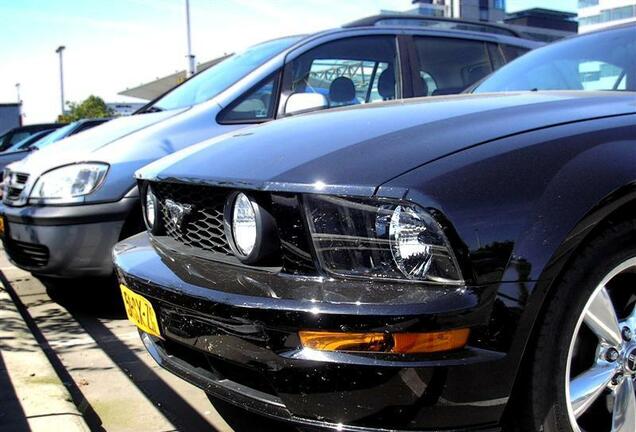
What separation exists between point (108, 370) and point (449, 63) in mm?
3536

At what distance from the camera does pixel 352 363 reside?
165 cm

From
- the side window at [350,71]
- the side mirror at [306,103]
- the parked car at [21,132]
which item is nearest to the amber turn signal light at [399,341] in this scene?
the side mirror at [306,103]

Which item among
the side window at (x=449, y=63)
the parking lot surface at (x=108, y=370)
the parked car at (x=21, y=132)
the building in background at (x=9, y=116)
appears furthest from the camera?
the building in background at (x=9, y=116)

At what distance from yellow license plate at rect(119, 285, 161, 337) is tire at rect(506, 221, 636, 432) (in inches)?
49.3

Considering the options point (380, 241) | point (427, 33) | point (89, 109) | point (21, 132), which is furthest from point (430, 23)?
point (89, 109)

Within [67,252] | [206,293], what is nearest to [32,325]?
[67,252]

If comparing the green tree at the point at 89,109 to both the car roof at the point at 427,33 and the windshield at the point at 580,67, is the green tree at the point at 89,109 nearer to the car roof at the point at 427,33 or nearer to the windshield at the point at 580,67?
the car roof at the point at 427,33

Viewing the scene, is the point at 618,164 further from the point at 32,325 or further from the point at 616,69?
the point at 32,325

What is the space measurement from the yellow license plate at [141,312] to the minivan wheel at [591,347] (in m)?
1.28

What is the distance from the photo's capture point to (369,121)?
235 centimetres

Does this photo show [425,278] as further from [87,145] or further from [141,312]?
[87,145]

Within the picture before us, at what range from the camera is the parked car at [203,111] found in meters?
3.79

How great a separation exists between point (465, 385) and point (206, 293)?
2.62 ft

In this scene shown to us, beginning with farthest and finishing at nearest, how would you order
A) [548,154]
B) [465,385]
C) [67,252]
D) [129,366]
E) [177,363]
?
[67,252] → [129,366] → [177,363] → [548,154] → [465,385]
